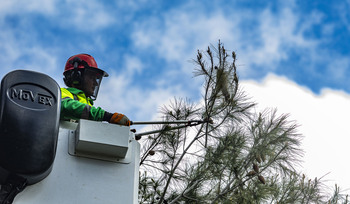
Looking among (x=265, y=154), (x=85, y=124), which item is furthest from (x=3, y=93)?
(x=265, y=154)

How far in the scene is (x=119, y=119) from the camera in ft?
10.5

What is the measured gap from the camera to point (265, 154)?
5086 mm

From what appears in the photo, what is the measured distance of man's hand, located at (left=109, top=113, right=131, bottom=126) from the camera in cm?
321

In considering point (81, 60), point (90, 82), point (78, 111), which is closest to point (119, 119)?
point (78, 111)

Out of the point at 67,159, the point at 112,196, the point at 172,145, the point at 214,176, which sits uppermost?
the point at 172,145

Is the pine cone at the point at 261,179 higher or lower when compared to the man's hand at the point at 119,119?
higher

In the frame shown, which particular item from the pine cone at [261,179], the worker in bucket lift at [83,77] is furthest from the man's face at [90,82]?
the pine cone at [261,179]

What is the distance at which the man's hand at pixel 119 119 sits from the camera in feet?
10.5

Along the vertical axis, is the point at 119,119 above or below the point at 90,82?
below

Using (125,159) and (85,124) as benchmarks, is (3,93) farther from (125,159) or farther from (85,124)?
(125,159)

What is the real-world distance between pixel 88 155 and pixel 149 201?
254cm

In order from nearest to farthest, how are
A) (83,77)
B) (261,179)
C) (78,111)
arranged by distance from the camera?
(78,111) < (83,77) < (261,179)

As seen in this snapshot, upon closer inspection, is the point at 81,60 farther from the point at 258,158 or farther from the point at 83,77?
the point at 258,158

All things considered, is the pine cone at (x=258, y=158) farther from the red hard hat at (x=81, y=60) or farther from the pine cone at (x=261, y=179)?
the red hard hat at (x=81, y=60)
